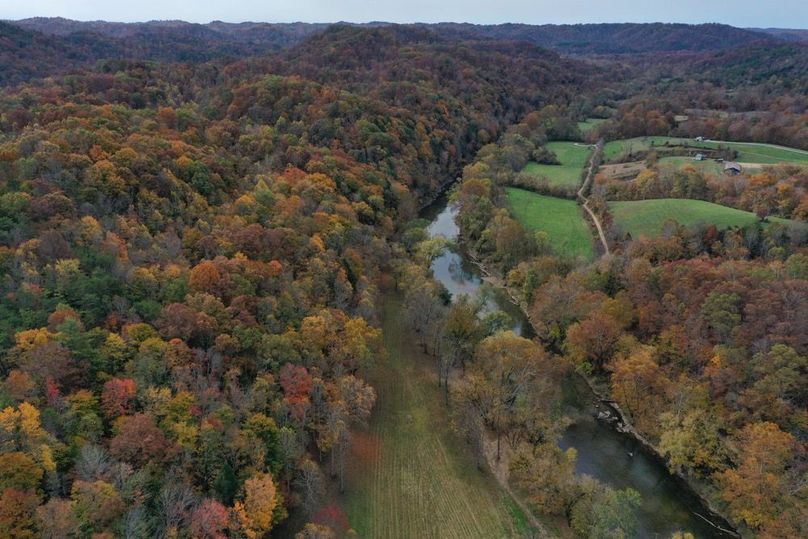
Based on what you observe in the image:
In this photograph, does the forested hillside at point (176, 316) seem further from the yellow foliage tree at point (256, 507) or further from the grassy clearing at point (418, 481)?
the grassy clearing at point (418, 481)

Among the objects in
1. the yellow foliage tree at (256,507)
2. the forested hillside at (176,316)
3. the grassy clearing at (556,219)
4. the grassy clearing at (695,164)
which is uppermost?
the forested hillside at (176,316)

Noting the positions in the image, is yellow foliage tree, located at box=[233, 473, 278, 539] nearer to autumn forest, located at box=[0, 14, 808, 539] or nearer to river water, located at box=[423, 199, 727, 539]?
autumn forest, located at box=[0, 14, 808, 539]

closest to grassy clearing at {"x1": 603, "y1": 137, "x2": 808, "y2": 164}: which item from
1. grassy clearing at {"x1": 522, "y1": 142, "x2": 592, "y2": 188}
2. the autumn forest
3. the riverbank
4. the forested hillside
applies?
grassy clearing at {"x1": 522, "y1": 142, "x2": 592, "y2": 188}

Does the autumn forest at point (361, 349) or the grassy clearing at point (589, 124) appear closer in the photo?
the autumn forest at point (361, 349)

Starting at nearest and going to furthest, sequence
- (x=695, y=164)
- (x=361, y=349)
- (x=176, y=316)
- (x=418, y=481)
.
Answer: (x=418, y=481) → (x=176, y=316) → (x=361, y=349) → (x=695, y=164)

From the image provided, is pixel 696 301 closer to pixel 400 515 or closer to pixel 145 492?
pixel 400 515

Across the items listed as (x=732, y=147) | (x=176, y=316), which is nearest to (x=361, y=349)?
(x=176, y=316)

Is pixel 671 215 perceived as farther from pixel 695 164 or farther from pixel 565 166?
pixel 565 166

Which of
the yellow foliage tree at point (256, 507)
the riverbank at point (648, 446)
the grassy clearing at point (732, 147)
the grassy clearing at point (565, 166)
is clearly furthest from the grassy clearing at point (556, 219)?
the yellow foliage tree at point (256, 507)
